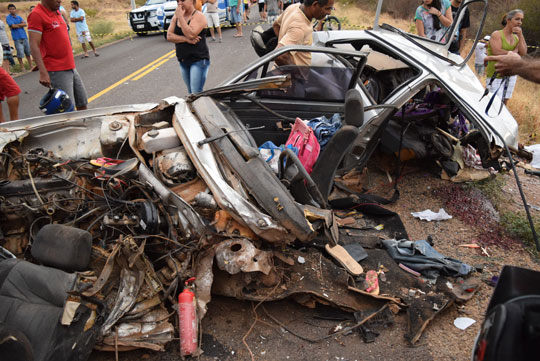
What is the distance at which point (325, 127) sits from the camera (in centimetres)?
409

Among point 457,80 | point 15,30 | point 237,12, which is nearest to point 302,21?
point 457,80

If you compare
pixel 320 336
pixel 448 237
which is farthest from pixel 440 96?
pixel 320 336

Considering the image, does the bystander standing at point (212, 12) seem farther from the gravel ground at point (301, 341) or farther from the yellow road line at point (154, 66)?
the gravel ground at point (301, 341)

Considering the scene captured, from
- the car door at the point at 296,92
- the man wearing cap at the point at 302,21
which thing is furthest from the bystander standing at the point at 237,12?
the car door at the point at 296,92

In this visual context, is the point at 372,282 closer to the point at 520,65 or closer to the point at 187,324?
the point at 187,324

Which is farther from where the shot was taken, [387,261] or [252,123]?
[252,123]

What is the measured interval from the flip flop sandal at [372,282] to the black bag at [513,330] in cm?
133

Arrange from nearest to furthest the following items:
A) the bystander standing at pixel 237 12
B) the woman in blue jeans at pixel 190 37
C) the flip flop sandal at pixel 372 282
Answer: the flip flop sandal at pixel 372 282
the woman in blue jeans at pixel 190 37
the bystander standing at pixel 237 12

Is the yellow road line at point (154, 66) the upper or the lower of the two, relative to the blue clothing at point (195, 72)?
lower

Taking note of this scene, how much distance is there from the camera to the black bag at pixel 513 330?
4.87 feet

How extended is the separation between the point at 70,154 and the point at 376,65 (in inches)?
155

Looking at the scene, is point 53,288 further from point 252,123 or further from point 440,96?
point 440,96

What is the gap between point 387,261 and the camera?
3.38 metres

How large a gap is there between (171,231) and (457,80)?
3690 mm
